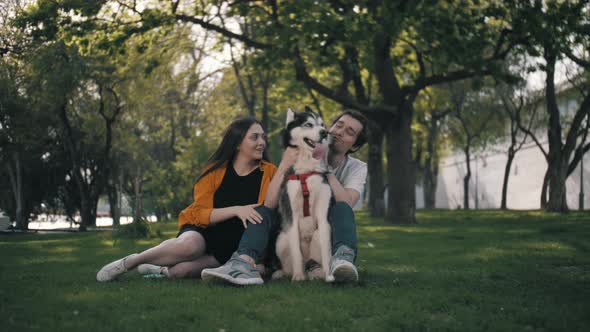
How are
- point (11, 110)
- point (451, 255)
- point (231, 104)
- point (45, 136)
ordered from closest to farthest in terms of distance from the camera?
point (451, 255) → point (11, 110) → point (45, 136) → point (231, 104)

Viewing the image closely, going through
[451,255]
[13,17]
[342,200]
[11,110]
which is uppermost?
[13,17]

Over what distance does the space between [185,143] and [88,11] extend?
16799 mm

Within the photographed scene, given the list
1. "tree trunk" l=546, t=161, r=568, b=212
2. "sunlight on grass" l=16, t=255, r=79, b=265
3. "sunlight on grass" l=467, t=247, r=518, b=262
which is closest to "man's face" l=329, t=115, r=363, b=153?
"sunlight on grass" l=467, t=247, r=518, b=262

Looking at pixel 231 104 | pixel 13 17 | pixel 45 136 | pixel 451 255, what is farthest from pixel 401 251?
pixel 231 104

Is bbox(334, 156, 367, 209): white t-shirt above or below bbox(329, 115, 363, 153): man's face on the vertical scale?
below

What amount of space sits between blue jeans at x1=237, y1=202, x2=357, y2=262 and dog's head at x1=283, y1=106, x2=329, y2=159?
2.13 feet

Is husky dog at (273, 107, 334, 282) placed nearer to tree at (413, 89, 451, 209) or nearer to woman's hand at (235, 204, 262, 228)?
woman's hand at (235, 204, 262, 228)

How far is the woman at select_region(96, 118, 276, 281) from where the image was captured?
21.2 feet

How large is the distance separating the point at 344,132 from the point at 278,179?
3.44 feet

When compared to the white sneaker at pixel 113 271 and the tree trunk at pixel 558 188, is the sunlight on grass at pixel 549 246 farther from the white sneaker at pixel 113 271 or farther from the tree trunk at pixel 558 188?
the tree trunk at pixel 558 188

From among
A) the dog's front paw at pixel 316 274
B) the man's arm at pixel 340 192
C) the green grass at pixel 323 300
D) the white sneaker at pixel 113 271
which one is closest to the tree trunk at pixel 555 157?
the green grass at pixel 323 300

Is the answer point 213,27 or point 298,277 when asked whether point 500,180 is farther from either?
point 298,277

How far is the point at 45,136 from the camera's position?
93.2ft

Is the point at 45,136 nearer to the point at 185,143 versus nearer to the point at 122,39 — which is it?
the point at 185,143
